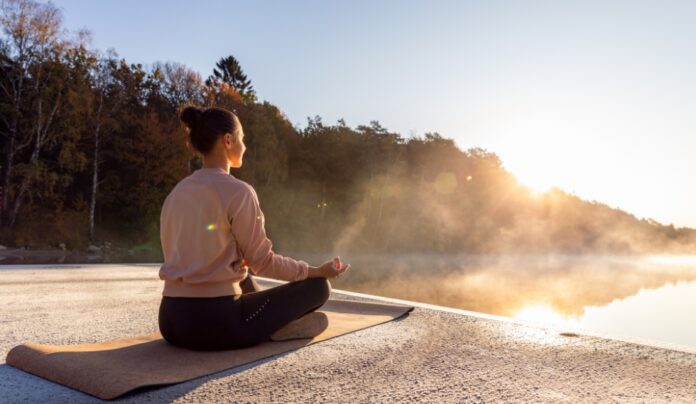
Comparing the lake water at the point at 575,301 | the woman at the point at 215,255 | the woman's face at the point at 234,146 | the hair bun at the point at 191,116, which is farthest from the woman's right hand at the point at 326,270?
the lake water at the point at 575,301

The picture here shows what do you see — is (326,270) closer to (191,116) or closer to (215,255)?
(215,255)

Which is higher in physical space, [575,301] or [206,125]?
[206,125]

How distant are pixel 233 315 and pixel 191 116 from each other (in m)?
0.88

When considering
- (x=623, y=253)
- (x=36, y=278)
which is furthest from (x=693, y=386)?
(x=623, y=253)

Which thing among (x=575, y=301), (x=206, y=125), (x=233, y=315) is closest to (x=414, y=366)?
(x=233, y=315)

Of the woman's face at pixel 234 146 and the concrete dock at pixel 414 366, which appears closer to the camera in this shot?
the concrete dock at pixel 414 366

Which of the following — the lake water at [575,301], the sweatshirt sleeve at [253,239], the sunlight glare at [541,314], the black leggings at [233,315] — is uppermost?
the sweatshirt sleeve at [253,239]

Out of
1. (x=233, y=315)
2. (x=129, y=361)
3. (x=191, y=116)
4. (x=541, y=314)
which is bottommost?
(x=541, y=314)

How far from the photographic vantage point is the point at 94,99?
18828 millimetres

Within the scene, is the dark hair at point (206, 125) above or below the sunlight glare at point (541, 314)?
above

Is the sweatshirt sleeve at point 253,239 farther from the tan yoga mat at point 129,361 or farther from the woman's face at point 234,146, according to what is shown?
the tan yoga mat at point 129,361

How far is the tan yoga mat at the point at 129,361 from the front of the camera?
5.60 ft

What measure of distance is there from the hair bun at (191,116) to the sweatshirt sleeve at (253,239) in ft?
1.20

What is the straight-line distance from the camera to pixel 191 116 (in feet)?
6.91
